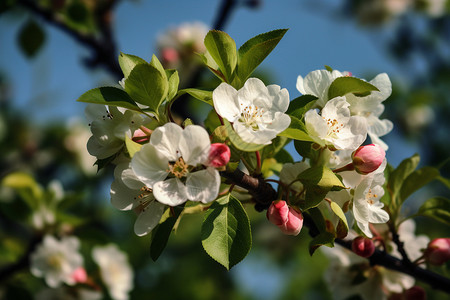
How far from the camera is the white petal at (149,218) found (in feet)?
3.16

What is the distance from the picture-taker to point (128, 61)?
977 mm

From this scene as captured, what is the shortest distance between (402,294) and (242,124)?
36.5 inches

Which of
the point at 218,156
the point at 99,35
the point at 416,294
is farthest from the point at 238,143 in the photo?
the point at 99,35

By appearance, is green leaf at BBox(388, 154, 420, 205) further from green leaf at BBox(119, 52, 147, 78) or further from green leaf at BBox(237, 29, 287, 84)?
green leaf at BBox(119, 52, 147, 78)

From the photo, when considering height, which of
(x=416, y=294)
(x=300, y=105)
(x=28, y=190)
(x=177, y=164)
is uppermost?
(x=300, y=105)

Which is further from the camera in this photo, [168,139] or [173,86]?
[173,86]

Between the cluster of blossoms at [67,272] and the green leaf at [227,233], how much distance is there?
4.20 ft

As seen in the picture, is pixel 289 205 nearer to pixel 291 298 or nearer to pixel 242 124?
pixel 242 124

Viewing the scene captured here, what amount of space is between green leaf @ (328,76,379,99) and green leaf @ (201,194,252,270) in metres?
0.38

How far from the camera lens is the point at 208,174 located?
2.89 ft

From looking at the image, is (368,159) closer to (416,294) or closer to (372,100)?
(372,100)

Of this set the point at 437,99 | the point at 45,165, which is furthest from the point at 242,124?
the point at 437,99

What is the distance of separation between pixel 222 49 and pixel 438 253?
881mm

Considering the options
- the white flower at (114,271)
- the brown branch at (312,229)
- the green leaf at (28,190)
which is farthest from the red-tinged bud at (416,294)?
the green leaf at (28,190)
